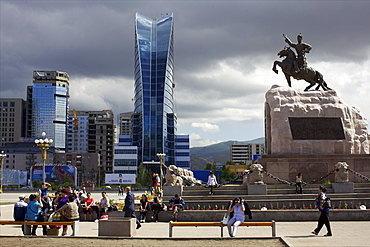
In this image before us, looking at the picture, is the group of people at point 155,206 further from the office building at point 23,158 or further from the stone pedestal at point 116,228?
the office building at point 23,158

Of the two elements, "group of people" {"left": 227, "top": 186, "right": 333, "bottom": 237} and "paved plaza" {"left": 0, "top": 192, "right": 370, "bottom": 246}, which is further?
"group of people" {"left": 227, "top": 186, "right": 333, "bottom": 237}

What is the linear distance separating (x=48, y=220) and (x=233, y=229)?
5.85m

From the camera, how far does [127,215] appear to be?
15719mm

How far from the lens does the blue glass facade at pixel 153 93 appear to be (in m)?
119

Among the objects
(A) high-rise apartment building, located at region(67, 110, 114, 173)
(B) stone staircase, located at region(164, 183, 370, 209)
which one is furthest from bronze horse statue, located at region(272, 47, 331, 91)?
(A) high-rise apartment building, located at region(67, 110, 114, 173)

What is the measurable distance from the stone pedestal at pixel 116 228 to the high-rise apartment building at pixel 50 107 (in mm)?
152637

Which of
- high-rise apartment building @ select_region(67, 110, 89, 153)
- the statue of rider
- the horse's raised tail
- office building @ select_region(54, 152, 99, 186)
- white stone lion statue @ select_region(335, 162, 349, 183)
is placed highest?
high-rise apartment building @ select_region(67, 110, 89, 153)

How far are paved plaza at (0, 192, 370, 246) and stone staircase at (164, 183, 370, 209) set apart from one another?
2.07 meters

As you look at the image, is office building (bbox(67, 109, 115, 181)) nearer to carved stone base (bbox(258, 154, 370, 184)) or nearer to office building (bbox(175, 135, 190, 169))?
office building (bbox(175, 135, 190, 169))

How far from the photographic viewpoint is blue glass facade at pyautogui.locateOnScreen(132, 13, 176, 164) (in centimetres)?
11862

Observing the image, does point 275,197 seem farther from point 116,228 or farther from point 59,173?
point 59,173

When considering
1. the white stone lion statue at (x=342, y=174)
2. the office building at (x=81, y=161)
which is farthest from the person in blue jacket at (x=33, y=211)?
the office building at (x=81, y=161)

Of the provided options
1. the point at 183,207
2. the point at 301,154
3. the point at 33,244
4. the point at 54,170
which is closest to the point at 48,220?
the point at 33,244

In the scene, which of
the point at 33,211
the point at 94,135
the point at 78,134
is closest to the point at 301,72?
the point at 33,211
